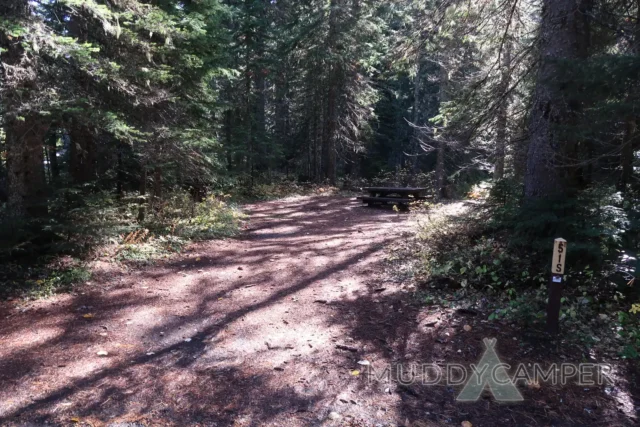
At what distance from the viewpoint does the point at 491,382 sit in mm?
3977

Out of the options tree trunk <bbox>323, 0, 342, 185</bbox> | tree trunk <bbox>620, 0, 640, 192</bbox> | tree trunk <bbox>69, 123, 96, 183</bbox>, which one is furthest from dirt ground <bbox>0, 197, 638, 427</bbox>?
tree trunk <bbox>323, 0, 342, 185</bbox>

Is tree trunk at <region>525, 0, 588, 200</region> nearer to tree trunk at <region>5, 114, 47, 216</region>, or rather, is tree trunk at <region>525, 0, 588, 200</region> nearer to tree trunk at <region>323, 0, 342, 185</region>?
tree trunk at <region>5, 114, 47, 216</region>

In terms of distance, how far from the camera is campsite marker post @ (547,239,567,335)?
4.43 meters

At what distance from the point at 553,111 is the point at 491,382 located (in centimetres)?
471

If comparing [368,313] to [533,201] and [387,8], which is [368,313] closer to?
[533,201]

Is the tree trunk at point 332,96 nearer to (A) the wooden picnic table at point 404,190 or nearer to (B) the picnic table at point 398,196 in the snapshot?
(B) the picnic table at point 398,196

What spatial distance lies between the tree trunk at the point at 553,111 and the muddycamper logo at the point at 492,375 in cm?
282

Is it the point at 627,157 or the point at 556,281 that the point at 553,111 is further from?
the point at 556,281

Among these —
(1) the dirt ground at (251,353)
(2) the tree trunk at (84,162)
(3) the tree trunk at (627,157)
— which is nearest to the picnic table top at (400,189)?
(1) the dirt ground at (251,353)

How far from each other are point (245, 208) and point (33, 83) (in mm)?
10092

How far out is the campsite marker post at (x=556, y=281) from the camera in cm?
443

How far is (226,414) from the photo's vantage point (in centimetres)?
347

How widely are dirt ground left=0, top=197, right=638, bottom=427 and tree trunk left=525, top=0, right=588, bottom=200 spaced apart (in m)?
2.97

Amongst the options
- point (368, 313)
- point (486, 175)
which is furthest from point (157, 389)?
point (486, 175)
